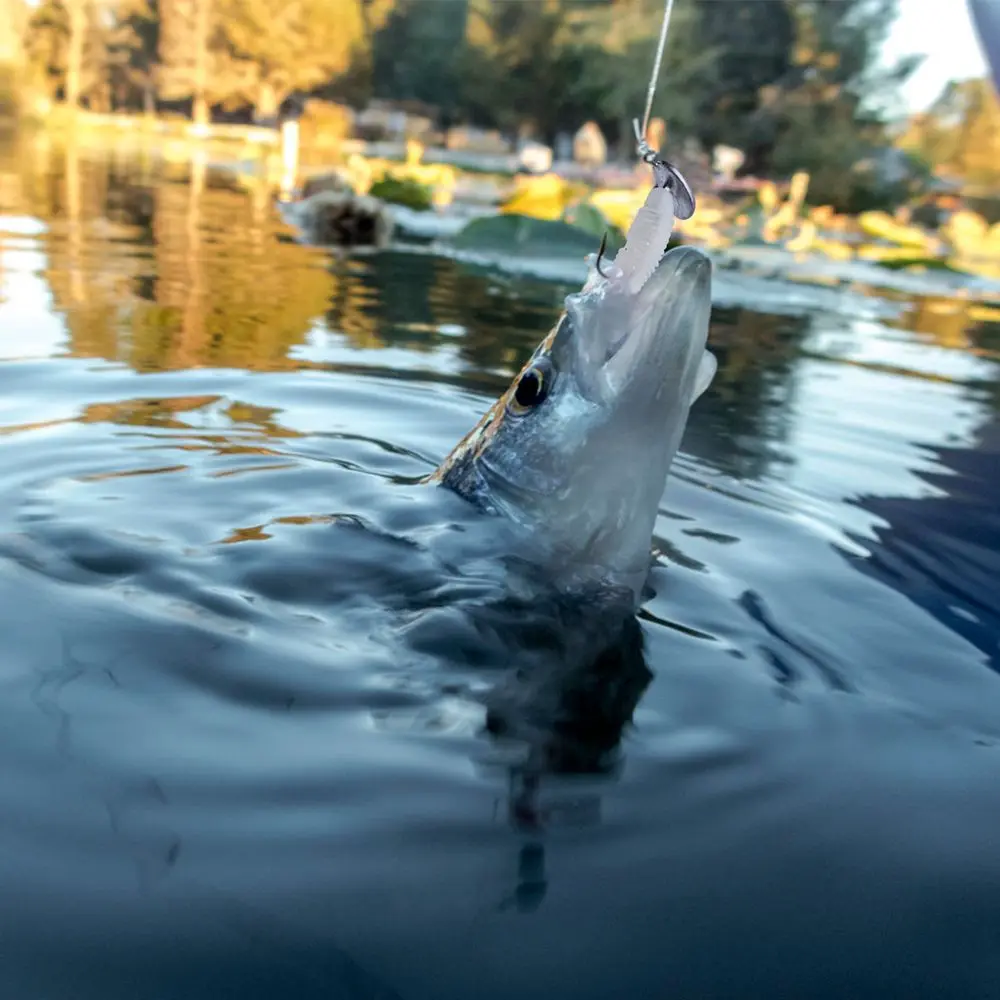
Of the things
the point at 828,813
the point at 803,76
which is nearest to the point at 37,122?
the point at 803,76

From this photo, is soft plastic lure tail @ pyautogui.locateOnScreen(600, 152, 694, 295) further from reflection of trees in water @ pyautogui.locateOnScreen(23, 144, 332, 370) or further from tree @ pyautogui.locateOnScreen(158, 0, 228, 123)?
tree @ pyautogui.locateOnScreen(158, 0, 228, 123)

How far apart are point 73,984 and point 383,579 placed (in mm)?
936

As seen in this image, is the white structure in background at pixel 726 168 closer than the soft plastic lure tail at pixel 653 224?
No

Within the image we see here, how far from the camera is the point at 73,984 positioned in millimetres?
881

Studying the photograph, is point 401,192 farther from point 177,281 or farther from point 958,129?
point 958,129

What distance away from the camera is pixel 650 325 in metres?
1.59

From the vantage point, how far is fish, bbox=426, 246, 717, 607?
1.59 m

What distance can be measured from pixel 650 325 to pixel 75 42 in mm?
50169

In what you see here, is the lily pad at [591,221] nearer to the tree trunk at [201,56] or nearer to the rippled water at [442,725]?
the rippled water at [442,725]

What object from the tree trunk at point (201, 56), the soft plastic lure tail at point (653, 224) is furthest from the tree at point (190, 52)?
the soft plastic lure tail at point (653, 224)

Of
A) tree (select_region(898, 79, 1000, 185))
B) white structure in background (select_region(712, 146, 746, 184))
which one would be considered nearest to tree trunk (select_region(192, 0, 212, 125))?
white structure in background (select_region(712, 146, 746, 184))

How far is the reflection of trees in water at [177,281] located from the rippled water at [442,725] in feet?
1.82

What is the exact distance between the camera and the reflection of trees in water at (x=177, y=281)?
11.8 feet

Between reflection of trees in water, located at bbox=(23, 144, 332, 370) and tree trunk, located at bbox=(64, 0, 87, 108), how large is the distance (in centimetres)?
4045
